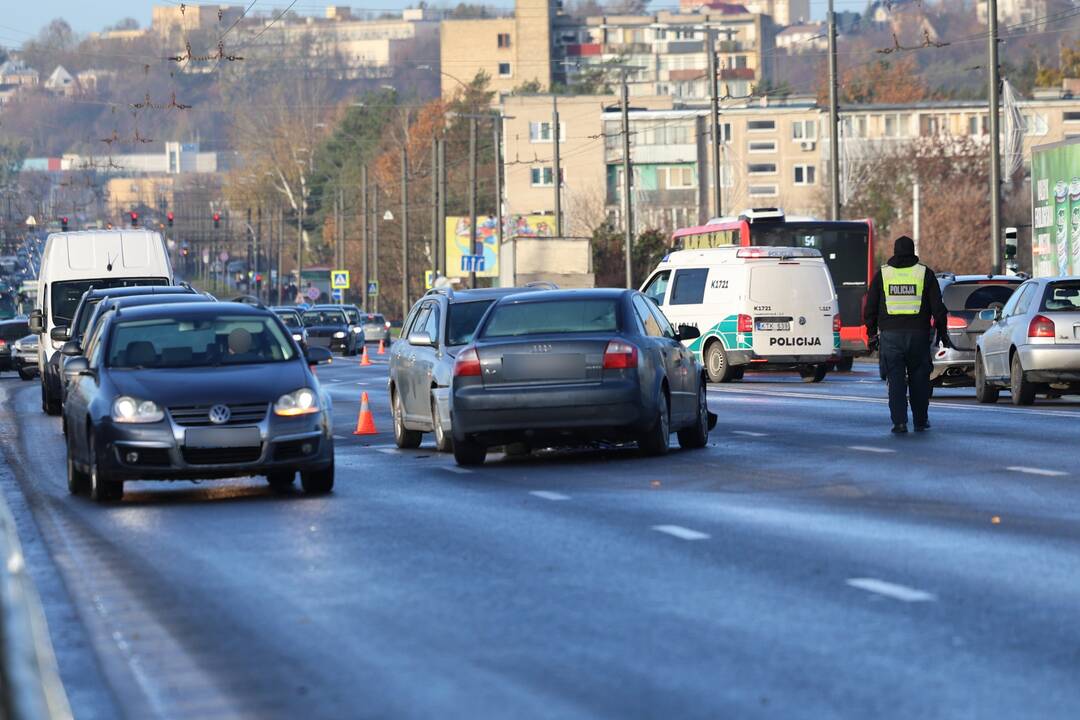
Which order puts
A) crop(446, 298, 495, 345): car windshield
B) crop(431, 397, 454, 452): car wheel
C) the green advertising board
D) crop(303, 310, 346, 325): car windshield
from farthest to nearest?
1. crop(303, 310, 346, 325): car windshield
2. the green advertising board
3. crop(446, 298, 495, 345): car windshield
4. crop(431, 397, 454, 452): car wheel

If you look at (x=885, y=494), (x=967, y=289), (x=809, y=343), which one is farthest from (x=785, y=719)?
(x=809, y=343)

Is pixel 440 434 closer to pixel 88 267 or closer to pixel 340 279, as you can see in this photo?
pixel 88 267

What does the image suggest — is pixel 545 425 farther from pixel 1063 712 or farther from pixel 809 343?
pixel 809 343

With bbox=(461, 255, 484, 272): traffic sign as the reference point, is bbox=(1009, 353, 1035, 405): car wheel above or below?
below

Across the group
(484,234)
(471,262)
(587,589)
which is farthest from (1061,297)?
(484,234)

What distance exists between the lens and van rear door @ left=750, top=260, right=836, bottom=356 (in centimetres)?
3447

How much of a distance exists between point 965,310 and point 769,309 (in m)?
4.16

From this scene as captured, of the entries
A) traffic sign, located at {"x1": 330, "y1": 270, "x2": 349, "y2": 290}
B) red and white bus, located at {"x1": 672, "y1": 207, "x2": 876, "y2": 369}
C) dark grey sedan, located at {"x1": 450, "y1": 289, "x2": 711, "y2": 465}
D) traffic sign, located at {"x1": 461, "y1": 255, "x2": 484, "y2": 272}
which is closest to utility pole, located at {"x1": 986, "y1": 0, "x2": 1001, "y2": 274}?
red and white bus, located at {"x1": 672, "y1": 207, "x2": 876, "y2": 369}

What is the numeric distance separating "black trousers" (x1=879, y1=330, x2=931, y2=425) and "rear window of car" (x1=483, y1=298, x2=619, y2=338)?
353 cm

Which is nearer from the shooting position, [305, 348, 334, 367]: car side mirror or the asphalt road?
the asphalt road

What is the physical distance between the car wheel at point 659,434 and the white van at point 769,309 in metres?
16.2

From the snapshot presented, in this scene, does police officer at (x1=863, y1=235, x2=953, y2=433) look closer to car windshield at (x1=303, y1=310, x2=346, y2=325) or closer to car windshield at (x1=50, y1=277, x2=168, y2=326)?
car windshield at (x1=50, y1=277, x2=168, y2=326)

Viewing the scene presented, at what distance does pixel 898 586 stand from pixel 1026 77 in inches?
6037

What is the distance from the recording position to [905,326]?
20.8 metres
